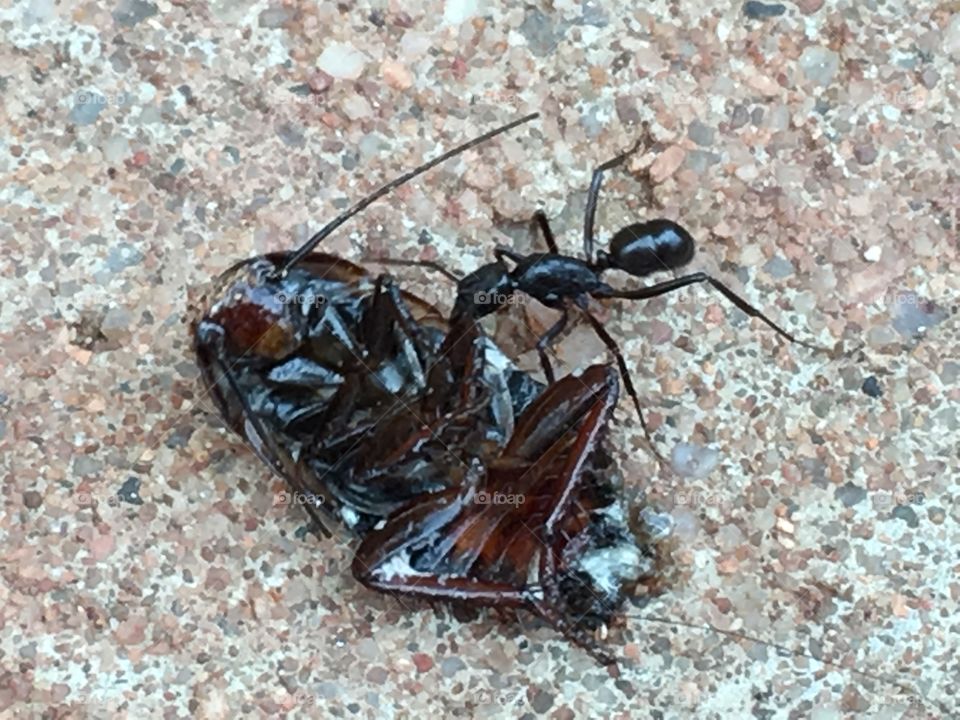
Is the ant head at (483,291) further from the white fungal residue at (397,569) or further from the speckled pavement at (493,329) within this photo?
the white fungal residue at (397,569)

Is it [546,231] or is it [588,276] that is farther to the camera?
[546,231]

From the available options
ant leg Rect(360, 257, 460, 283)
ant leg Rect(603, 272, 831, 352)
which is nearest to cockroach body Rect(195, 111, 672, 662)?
ant leg Rect(360, 257, 460, 283)

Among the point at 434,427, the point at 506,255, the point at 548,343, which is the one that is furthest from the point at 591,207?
the point at 434,427

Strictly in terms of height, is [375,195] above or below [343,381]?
above

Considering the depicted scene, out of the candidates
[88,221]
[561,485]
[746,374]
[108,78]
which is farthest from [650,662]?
[108,78]

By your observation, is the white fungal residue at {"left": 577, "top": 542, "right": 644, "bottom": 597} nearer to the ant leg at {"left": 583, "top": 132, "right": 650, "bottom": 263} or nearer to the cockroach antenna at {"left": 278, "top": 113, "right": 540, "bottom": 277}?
the ant leg at {"left": 583, "top": 132, "right": 650, "bottom": 263}

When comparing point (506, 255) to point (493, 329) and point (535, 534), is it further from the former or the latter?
point (535, 534)
